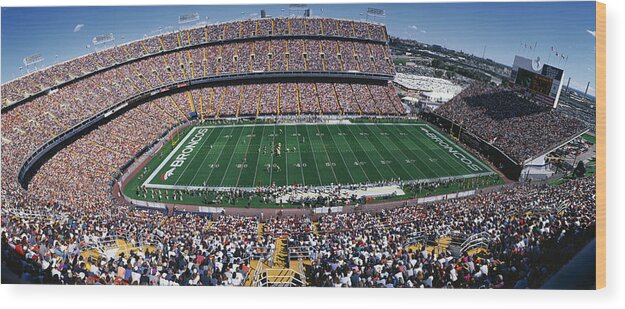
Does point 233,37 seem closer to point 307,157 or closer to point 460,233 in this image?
point 307,157

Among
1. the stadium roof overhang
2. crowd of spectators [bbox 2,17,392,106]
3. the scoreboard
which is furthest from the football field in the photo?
crowd of spectators [bbox 2,17,392,106]

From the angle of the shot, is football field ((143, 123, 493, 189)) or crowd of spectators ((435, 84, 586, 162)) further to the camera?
crowd of spectators ((435, 84, 586, 162))

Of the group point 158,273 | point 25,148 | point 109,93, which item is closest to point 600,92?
point 158,273

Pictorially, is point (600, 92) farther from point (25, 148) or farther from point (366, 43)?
point (366, 43)

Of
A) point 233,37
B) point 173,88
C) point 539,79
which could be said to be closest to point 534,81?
point 539,79

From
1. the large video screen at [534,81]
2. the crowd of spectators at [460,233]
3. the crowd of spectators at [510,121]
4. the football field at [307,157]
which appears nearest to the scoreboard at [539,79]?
the large video screen at [534,81]

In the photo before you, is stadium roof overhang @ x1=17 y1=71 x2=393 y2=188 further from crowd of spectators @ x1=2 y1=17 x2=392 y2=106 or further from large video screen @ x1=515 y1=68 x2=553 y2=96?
large video screen @ x1=515 y1=68 x2=553 y2=96

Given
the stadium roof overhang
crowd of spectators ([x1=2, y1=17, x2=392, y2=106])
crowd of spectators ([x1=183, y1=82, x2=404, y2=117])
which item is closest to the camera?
the stadium roof overhang

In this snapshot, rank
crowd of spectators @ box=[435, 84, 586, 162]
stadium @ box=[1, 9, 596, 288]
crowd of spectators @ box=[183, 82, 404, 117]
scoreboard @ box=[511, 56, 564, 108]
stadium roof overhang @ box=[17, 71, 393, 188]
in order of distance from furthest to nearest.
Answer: crowd of spectators @ box=[183, 82, 404, 117], scoreboard @ box=[511, 56, 564, 108], crowd of spectators @ box=[435, 84, 586, 162], stadium roof overhang @ box=[17, 71, 393, 188], stadium @ box=[1, 9, 596, 288]

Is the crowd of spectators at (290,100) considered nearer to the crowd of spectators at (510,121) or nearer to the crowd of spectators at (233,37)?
the crowd of spectators at (233,37)
